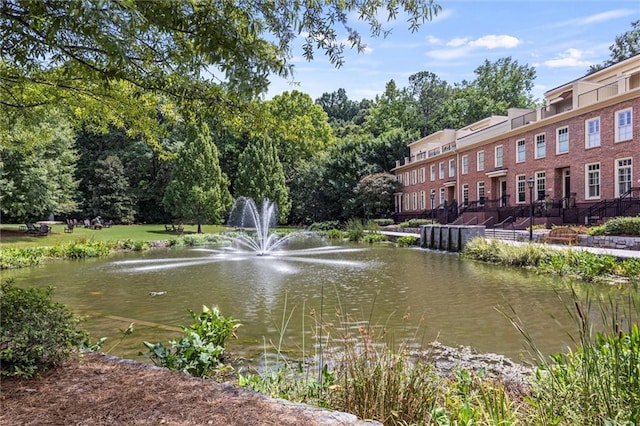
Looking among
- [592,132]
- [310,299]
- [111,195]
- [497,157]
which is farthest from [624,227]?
[111,195]

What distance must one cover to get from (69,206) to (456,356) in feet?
99.7

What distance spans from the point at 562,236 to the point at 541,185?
994 cm

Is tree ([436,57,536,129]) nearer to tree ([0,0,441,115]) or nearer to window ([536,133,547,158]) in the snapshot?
window ([536,133,547,158])

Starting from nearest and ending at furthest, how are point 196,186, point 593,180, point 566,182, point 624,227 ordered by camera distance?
point 624,227, point 593,180, point 566,182, point 196,186

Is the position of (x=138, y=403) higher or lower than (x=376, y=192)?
lower

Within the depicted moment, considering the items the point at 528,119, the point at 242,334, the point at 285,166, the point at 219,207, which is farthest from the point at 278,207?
the point at 242,334

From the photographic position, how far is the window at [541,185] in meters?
25.2

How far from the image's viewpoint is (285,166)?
1989 inches

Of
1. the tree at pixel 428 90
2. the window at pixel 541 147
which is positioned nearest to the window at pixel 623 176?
the window at pixel 541 147

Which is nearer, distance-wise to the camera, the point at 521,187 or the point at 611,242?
the point at 611,242

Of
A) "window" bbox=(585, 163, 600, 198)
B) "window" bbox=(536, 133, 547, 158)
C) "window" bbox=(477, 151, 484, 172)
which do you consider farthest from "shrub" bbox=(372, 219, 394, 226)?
"window" bbox=(585, 163, 600, 198)

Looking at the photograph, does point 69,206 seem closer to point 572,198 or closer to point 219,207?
point 219,207

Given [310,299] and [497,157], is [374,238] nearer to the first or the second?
[497,157]

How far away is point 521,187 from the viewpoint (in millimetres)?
27125
